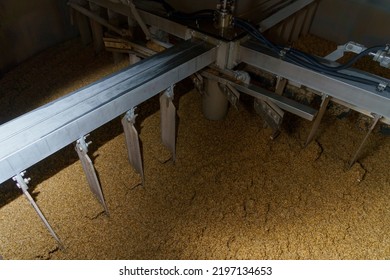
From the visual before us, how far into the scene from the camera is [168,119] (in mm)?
1282

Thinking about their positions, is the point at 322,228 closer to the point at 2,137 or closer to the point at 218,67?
the point at 218,67

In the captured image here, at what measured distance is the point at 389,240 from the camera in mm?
1222

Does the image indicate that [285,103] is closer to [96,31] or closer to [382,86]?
[382,86]

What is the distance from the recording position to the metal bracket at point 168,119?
117 centimetres

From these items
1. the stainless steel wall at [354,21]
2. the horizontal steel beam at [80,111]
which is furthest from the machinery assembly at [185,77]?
the stainless steel wall at [354,21]

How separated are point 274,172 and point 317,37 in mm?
1257

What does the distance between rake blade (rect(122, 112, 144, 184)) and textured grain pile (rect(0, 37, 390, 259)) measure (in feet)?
0.25

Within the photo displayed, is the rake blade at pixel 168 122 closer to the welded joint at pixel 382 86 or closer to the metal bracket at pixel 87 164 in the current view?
the metal bracket at pixel 87 164

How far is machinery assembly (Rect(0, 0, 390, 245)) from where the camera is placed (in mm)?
846

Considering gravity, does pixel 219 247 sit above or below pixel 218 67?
below

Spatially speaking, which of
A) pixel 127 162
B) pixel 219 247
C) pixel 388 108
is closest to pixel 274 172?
pixel 219 247

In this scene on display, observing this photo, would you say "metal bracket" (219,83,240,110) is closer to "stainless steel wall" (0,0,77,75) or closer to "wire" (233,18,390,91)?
"wire" (233,18,390,91)

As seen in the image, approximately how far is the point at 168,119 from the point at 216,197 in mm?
389

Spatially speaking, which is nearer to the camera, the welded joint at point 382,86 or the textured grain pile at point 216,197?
the welded joint at point 382,86
